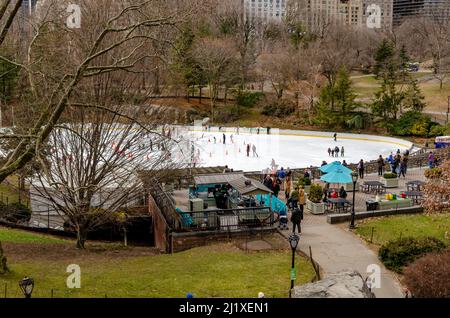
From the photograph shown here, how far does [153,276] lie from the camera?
556 inches

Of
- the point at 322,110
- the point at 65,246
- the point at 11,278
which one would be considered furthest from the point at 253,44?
the point at 11,278

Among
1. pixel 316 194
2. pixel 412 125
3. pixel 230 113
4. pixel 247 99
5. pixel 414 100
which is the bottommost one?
pixel 316 194

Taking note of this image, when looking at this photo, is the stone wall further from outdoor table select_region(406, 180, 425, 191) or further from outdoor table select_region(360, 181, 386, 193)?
outdoor table select_region(406, 180, 425, 191)

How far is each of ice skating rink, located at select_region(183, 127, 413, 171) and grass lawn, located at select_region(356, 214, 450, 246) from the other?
Answer: 614 inches

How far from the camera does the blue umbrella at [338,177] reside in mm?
23656

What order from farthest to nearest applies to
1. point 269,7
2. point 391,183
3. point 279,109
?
point 269,7, point 279,109, point 391,183

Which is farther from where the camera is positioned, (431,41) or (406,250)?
(431,41)

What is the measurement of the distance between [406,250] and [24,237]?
46.4ft

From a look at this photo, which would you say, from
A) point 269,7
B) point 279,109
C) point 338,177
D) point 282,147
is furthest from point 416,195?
point 269,7

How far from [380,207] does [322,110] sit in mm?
41379

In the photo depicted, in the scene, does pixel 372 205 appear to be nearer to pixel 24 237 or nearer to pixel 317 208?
pixel 317 208

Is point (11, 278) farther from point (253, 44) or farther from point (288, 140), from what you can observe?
point (253, 44)

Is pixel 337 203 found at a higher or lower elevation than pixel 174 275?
higher

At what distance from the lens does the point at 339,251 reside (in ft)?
55.4
